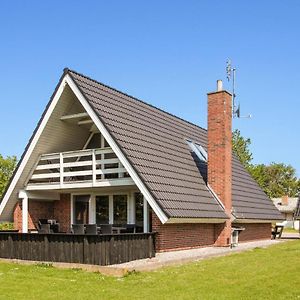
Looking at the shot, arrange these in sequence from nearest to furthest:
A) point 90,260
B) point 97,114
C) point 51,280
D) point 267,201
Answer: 1. point 51,280
2. point 90,260
3. point 97,114
4. point 267,201

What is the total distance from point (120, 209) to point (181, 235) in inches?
124

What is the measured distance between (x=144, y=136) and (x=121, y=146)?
270cm

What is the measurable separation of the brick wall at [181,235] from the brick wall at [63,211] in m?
5.30

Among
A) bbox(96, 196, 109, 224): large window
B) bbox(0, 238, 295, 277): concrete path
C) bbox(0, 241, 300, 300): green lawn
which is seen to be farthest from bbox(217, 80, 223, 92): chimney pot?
bbox(0, 241, 300, 300): green lawn

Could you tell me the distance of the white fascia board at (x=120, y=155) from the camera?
14.7 metres

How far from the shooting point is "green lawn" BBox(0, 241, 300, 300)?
9.08m

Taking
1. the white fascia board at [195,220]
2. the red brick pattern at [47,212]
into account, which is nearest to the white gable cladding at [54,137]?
the red brick pattern at [47,212]

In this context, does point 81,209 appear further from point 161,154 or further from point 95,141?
point 161,154

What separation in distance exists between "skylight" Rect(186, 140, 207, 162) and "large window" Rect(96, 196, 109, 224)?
4.78 m

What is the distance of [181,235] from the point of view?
16.9 m

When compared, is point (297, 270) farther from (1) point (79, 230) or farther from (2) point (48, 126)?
(2) point (48, 126)

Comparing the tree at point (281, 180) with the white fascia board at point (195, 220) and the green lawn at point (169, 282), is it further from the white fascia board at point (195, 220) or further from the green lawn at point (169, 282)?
the green lawn at point (169, 282)

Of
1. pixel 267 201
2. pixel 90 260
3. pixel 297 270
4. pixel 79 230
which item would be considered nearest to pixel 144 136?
pixel 79 230

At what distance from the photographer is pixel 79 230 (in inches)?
581
